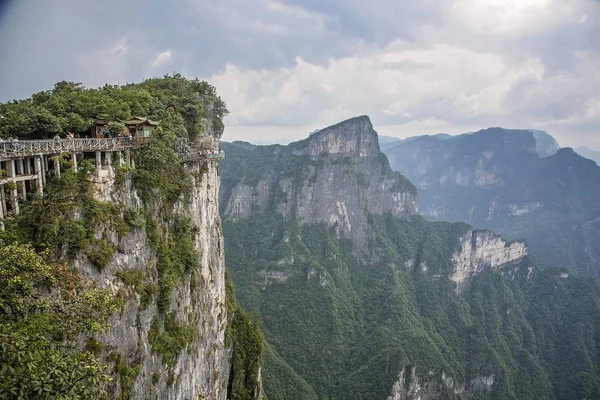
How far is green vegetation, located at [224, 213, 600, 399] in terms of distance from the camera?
79.6m

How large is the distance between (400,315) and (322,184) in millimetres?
38531

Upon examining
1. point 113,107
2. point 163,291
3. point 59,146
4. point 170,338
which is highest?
point 113,107

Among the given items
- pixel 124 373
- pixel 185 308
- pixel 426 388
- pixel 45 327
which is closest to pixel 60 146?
pixel 45 327

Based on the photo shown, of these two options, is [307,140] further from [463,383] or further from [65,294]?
[65,294]

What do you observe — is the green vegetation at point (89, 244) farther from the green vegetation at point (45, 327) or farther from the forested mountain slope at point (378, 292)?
the forested mountain slope at point (378, 292)

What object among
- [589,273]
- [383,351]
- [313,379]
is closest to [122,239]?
[313,379]

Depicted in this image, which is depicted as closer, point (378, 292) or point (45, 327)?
point (45, 327)

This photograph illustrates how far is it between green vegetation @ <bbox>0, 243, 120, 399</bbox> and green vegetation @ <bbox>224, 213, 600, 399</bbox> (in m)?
55.1

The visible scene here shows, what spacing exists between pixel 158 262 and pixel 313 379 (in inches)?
2450

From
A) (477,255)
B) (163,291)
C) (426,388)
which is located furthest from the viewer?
(477,255)

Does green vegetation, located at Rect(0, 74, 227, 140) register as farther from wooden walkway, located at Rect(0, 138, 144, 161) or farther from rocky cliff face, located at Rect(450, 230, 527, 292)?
rocky cliff face, located at Rect(450, 230, 527, 292)

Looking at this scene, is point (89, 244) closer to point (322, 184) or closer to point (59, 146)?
point (59, 146)

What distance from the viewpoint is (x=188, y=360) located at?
24.4m

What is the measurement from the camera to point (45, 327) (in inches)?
495
